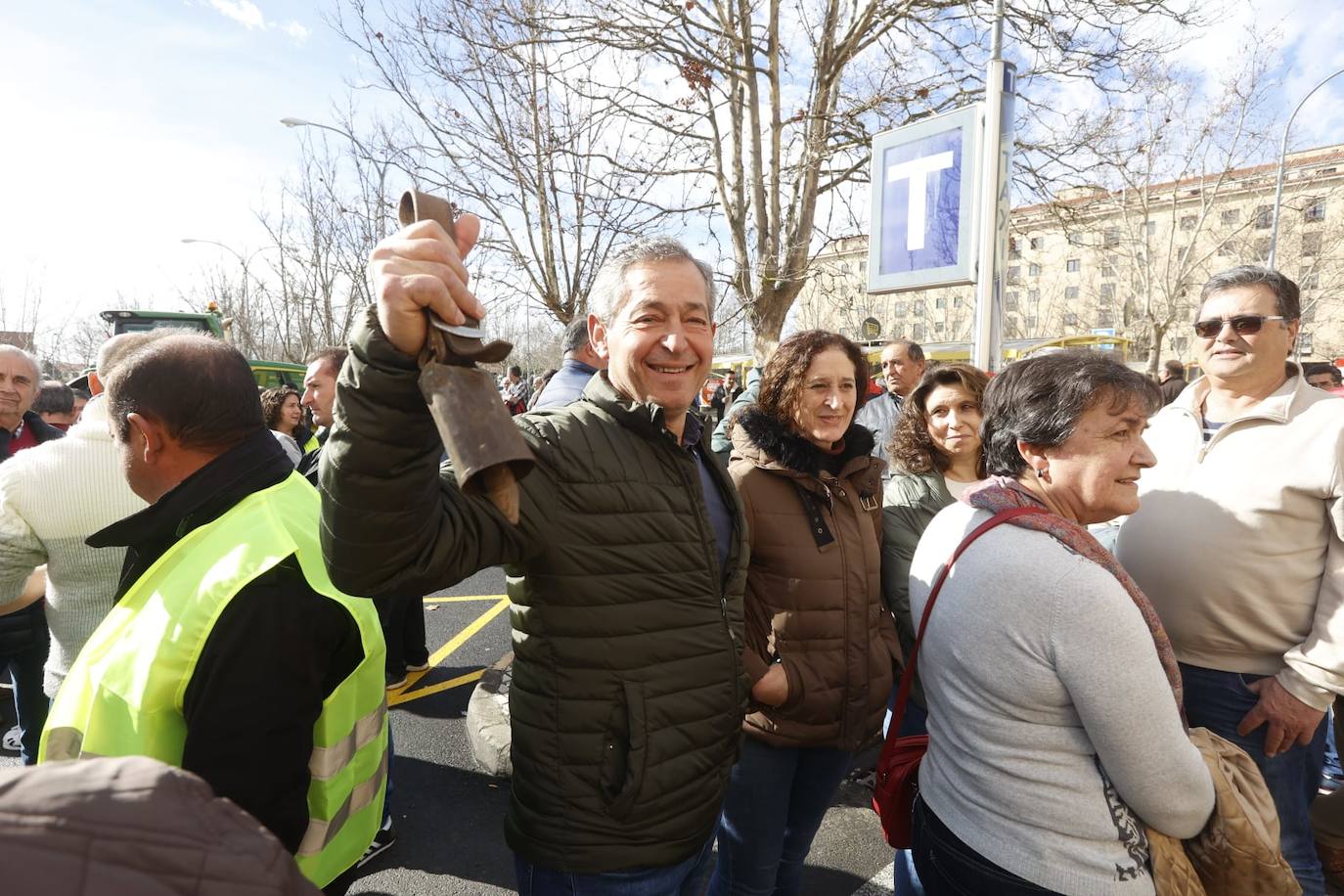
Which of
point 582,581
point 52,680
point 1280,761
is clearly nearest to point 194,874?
point 582,581

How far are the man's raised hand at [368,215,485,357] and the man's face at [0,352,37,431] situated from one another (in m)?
4.61

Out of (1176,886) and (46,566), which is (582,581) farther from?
(46,566)

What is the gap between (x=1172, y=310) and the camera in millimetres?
21047

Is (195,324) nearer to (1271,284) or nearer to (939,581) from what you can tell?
(939,581)

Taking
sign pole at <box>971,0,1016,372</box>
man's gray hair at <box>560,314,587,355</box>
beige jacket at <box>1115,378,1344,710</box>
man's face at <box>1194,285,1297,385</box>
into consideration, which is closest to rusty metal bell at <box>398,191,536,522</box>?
beige jacket at <box>1115,378,1344,710</box>

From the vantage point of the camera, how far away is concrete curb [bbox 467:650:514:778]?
3.63 meters

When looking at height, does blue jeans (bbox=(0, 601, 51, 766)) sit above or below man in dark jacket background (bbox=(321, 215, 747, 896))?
below

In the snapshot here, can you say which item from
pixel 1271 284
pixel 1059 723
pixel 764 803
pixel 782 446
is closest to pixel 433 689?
pixel 764 803

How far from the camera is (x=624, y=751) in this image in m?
1.37

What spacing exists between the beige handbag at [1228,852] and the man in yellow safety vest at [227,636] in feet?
5.63

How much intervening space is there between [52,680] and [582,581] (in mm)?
1979

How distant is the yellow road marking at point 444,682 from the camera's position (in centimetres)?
455

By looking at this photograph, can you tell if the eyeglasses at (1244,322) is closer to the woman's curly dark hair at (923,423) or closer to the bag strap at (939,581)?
the woman's curly dark hair at (923,423)

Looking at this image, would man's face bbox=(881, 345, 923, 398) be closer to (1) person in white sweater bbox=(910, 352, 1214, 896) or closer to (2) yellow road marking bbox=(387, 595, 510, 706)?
(2) yellow road marking bbox=(387, 595, 510, 706)
